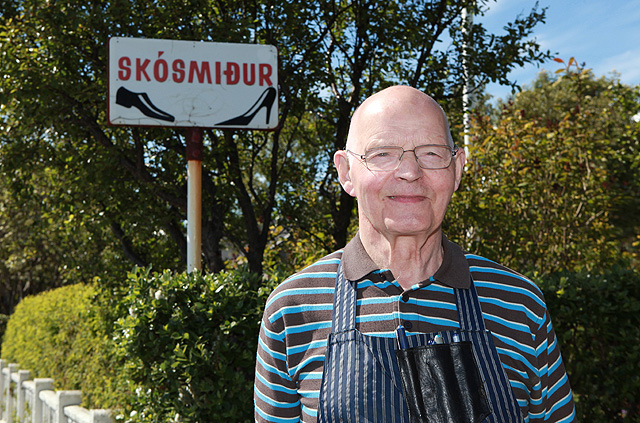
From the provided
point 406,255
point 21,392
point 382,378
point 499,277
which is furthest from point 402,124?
point 21,392

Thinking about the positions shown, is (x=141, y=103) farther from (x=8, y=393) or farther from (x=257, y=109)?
(x=8, y=393)

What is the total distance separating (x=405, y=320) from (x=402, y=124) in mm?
518

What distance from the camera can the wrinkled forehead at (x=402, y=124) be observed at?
172 centimetres

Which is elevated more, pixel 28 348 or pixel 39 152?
pixel 39 152

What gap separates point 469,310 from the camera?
1.71 metres

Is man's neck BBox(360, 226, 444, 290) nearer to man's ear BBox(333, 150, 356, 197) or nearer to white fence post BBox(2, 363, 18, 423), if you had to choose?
man's ear BBox(333, 150, 356, 197)

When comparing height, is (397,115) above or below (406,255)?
above

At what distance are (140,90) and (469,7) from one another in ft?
13.2

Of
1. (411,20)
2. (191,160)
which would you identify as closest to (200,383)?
(191,160)

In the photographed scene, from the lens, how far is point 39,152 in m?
6.39

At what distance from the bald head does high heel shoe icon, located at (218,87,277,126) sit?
8.81 ft

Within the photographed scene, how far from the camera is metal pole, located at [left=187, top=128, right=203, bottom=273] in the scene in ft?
14.1

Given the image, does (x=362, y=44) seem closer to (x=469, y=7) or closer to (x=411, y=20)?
(x=411, y=20)

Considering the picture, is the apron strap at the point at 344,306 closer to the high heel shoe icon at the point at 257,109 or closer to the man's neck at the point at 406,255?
the man's neck at the point at 406,255
